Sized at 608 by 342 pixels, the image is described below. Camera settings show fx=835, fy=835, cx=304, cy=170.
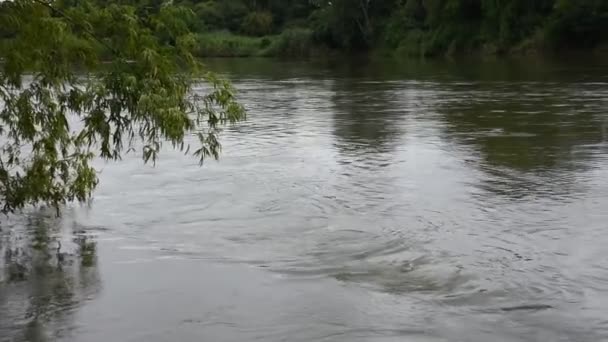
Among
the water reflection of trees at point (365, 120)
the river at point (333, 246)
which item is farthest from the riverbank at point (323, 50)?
the river at point (333, 246)

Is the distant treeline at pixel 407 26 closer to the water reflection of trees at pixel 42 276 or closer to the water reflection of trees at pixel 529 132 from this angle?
the water reflection of trees at pixel 529 132

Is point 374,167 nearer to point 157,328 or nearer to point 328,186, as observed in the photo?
point 328,186

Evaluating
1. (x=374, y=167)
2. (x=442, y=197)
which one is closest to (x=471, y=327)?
(x=442, y=197)

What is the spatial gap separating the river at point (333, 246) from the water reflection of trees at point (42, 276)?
2cm

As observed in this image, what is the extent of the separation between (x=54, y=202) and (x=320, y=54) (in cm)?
7751

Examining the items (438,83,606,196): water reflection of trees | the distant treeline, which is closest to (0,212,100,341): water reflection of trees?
(438,83,606,196): water reflection of trees

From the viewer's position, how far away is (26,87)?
8.95 metres

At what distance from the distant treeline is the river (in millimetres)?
34475

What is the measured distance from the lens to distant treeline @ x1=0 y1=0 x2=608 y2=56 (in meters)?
56.0

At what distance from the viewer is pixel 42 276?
7.55 m

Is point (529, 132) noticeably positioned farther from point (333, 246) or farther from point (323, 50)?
point (323, 50)

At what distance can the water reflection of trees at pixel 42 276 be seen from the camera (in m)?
6.33

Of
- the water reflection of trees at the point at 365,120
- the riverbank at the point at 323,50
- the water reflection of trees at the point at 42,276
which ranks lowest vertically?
the water reflection of trees at the point at 42,276

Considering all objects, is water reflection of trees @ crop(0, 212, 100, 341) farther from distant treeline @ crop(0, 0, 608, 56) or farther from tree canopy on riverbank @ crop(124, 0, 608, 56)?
tree canopy on riverbank @ crop(124, 0, 608, 56)
